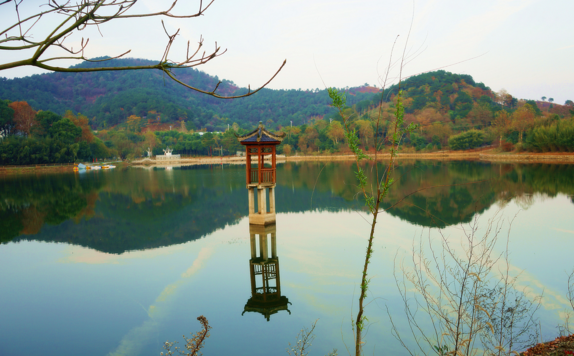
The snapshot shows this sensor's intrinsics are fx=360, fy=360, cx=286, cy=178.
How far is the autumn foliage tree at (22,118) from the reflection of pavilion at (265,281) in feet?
177

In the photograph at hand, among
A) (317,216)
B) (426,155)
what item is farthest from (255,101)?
(317,216)

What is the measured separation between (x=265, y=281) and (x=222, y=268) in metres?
1.61

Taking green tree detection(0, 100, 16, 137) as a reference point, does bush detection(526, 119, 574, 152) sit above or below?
below

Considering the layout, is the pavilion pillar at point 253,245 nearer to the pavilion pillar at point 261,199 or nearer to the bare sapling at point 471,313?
the pavilion pillar at point 261,199

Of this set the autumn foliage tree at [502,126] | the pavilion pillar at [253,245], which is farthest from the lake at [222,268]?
the autumn foliage tree at [502,126]

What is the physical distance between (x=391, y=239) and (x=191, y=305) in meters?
6.84

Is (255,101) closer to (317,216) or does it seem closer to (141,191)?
(141,191)

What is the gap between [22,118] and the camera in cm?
5144

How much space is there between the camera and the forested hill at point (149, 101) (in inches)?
4739

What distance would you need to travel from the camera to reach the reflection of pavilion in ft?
24.2

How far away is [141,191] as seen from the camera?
2547 cm

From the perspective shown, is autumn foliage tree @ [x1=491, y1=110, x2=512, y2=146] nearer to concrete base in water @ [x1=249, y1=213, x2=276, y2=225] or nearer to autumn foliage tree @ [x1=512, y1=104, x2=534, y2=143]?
autumn foliage tree @ [x1=512, y1=104, x2=534, y2=143]

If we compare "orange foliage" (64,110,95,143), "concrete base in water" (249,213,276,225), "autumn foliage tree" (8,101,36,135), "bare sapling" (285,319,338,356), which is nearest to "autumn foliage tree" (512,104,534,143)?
"concrete base in water" (249,213,276,225)

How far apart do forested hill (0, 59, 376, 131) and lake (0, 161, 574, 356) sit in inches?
3812
